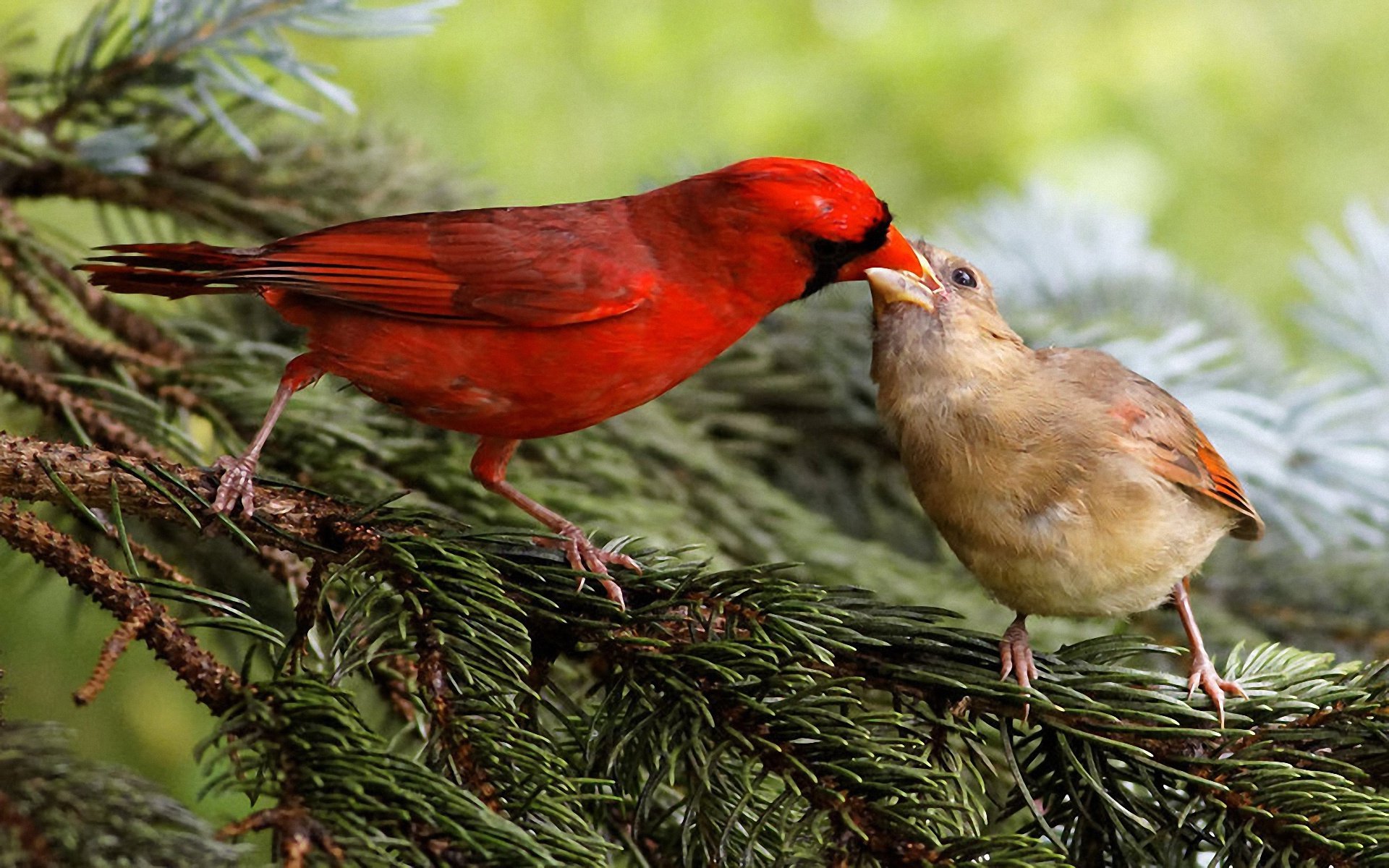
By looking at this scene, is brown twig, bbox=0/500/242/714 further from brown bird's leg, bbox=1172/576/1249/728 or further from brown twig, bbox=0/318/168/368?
brown bird's leg, bbox=1172/576/1249/728

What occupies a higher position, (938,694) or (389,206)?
(389,206)

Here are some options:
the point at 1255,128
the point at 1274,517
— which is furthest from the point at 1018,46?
the point at 1274,517

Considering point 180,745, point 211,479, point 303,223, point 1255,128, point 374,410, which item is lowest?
point 180,745

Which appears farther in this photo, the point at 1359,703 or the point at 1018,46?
the point at 1018,46

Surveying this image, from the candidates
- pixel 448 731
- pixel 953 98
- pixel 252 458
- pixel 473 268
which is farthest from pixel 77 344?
pixel 953 98

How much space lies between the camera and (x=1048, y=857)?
61.2 inches

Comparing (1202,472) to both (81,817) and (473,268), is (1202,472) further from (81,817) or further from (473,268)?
(81,817)

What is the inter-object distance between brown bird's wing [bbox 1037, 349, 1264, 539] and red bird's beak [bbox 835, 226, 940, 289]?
334 millimetres

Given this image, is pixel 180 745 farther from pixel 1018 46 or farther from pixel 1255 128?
pixel 1255 128

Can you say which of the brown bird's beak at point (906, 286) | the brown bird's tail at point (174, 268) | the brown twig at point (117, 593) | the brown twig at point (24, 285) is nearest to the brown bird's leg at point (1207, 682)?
the brown bird's beak at point (906, 286)

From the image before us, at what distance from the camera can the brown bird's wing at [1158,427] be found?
239 centimetres

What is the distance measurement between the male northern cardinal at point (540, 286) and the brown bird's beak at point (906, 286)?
0.04 m

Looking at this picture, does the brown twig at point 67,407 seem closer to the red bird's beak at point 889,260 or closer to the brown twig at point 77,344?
the brown twig at point 77,344

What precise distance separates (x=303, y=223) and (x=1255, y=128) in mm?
5185
